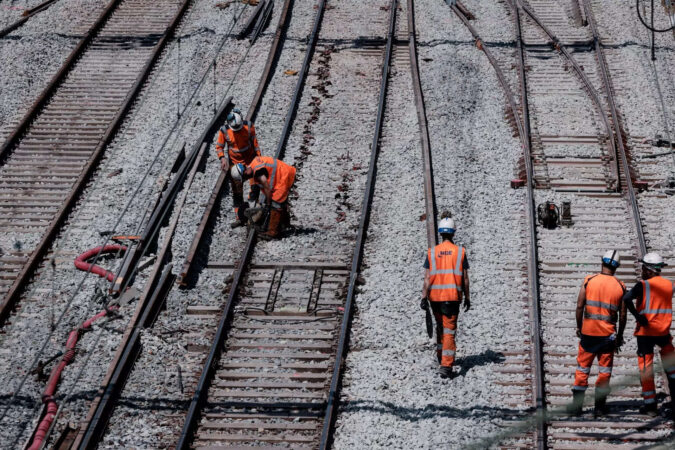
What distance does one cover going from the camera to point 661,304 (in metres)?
8.59

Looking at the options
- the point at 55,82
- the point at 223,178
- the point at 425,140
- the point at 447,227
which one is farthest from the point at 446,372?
the point at 55,82

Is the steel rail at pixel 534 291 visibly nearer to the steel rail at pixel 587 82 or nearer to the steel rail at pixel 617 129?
the steel rail at pixel 587 82

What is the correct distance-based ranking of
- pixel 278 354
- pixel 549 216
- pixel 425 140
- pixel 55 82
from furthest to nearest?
pixel 55 82 < pixel 425 140 < pixel 549 216 < pixel 278 354

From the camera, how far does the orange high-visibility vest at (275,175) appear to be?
12.4 meters

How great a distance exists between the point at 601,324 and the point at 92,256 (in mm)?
6993

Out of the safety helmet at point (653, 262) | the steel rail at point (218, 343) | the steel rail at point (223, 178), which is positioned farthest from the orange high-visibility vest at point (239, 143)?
the safety helmet at point (653, 262)

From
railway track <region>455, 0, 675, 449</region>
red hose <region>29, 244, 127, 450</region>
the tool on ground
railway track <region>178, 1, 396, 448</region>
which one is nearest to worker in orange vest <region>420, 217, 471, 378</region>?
railway track <region>455, 0, 675, 449</region>

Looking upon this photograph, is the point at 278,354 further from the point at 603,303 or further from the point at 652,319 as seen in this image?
the point at 652,319

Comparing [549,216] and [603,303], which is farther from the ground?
[603,303]

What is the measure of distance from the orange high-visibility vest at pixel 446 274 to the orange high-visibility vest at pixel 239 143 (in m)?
4.46

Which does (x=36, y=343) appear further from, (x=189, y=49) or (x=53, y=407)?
(x=189, y=49)

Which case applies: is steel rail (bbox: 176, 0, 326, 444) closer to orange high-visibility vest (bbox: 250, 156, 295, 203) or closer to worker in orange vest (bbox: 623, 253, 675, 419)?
orange high-visibility vest (bbox: 250, 156, 295, 203)

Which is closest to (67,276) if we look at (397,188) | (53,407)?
(53,407)

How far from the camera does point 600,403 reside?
8820mm
